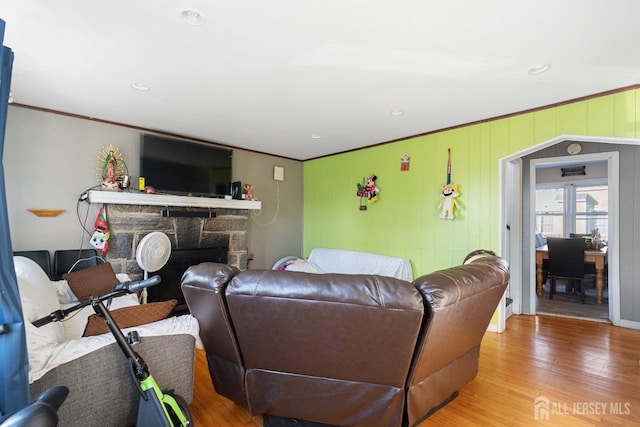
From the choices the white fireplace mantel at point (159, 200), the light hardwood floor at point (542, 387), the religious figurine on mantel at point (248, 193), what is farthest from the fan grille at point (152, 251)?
the religious figurine on mantel at point (248, 193)

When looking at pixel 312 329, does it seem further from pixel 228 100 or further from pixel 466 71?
pixel 228 100

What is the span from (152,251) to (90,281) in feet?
1.85

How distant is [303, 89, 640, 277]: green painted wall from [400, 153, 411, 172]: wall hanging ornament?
0.19 feet

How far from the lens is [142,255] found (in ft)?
9.82

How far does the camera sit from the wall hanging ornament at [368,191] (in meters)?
4.40

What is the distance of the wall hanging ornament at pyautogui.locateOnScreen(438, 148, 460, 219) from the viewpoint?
3496 millimetres

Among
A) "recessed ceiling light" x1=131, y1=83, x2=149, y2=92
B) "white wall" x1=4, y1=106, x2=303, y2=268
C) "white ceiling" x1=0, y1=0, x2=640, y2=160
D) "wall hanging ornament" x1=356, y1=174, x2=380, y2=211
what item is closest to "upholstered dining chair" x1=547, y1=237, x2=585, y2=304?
"white ceiling" x1=0, y1=0, x2=640, y2=160

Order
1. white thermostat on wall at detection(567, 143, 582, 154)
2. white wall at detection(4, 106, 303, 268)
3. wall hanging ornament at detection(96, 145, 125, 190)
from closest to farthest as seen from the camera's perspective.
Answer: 1. white wall at detection(4, 106, 303, 268)
2. wall hanging ornament at detection(96, 145, 125, 190)
3. white thermostat on wall at detection(567, 143, 582, 154)

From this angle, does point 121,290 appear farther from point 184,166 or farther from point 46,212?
point 184,166

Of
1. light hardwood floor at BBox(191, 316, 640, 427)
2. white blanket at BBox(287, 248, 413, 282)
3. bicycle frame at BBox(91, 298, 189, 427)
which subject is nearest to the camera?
bicycle frame at BBox(91, 298, 189, 427)

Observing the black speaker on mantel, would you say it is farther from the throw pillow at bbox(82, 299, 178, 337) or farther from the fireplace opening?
the throw pillow at bbox(82, 299, 178, 337)

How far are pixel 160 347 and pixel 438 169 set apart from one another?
11.2ft

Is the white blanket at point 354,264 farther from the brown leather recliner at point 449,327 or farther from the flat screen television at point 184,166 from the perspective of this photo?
the brown leather recliner at point 449,327

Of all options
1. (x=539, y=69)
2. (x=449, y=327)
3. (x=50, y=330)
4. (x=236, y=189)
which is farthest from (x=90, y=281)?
(x=539, y=69)
